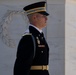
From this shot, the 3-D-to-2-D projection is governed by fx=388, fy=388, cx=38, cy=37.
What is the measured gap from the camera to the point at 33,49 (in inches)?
150

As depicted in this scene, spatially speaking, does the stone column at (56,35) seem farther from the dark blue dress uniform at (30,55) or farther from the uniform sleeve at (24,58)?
the uniform sleeve at (24,58)

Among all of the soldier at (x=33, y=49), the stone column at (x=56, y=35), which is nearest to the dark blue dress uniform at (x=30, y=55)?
the soldier at (x=33, y=49)

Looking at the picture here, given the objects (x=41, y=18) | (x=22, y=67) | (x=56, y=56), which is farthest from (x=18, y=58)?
(x=56, y=56)

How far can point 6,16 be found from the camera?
6918 millimetres

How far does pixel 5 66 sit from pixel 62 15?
4.51ft

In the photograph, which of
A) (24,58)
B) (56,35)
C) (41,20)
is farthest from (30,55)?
(56,35)

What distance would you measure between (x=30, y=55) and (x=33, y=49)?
0.25 ft

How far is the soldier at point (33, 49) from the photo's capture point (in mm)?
3771
